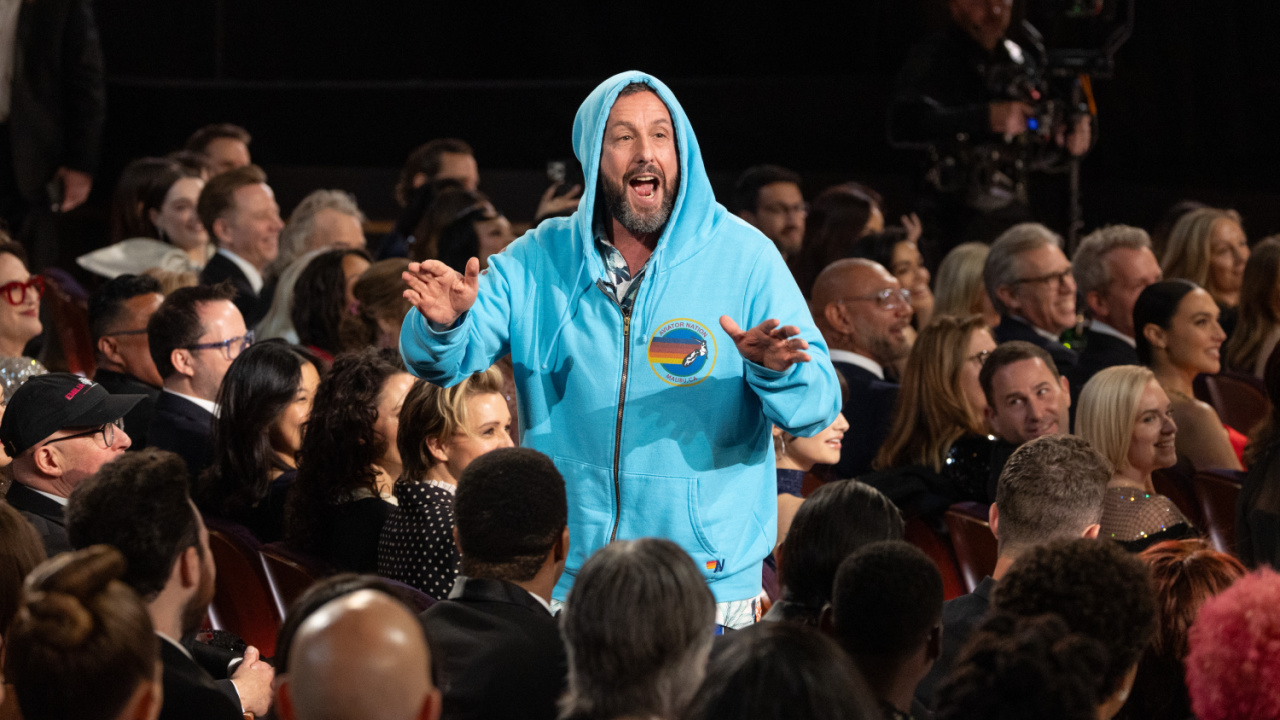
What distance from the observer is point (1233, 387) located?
5.39 meters

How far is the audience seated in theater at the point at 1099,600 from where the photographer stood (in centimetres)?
204

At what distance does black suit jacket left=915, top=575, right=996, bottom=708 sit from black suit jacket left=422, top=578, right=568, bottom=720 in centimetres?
71

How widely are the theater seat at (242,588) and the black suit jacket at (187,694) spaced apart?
145 centimetres

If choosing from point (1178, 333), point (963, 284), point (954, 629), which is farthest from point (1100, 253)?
point (954, 629)

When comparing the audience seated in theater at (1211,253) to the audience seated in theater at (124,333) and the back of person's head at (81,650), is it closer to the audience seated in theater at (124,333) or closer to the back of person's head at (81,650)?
the audience seated in theater at (124,333)

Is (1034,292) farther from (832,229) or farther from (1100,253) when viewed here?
(832,229)

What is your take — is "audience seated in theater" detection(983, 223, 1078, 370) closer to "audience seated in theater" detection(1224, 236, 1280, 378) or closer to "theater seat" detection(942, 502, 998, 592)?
"audience seated in theater" detection(1224, 236, 1280, 378)

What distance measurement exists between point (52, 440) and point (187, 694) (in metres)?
1.42

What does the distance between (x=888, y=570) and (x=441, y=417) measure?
163 cm

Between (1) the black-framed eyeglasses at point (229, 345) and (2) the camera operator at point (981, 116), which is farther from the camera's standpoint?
(2) the camera operator at point (981, 116)

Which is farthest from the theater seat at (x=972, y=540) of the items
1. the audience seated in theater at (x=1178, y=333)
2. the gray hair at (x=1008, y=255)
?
the gray hair at (x=1008, y=255)

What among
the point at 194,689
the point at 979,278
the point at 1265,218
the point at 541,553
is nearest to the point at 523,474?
the point at 541,553

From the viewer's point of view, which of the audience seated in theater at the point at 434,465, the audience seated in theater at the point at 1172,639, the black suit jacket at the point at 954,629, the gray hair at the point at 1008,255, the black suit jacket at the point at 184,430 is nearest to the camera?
the audience seated in theater at the point at 1172,639

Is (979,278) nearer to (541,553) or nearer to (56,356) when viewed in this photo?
(56,356)
